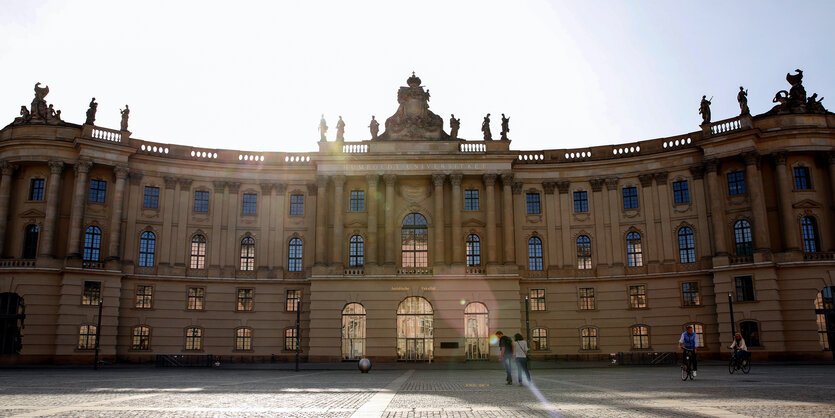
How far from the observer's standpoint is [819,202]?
4912cm

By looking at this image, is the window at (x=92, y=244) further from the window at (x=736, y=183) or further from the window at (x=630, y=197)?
the window at (x=736, y=183)

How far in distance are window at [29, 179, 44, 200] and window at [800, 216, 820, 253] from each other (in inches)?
2227

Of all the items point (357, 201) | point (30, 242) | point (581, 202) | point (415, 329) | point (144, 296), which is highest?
point (357, 201)

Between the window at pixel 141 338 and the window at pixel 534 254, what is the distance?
3060 cm

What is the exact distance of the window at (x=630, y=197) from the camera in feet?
181

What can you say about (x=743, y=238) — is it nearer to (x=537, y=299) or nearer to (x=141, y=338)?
(x=537, y=299)

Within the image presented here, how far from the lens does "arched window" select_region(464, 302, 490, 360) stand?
51981 mm

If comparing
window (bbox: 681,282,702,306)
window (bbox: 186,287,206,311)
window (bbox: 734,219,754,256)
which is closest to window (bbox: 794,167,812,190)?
window (bbox: 734,219,754,256)

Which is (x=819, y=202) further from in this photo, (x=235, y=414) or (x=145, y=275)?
(x=145, y=275)

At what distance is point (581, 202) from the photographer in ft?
185

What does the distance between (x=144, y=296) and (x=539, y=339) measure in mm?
31320

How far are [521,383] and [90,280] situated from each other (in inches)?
1448

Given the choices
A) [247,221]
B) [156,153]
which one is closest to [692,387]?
[247,221]

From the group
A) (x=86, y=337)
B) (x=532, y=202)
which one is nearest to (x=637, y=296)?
(x=532, y=202)
